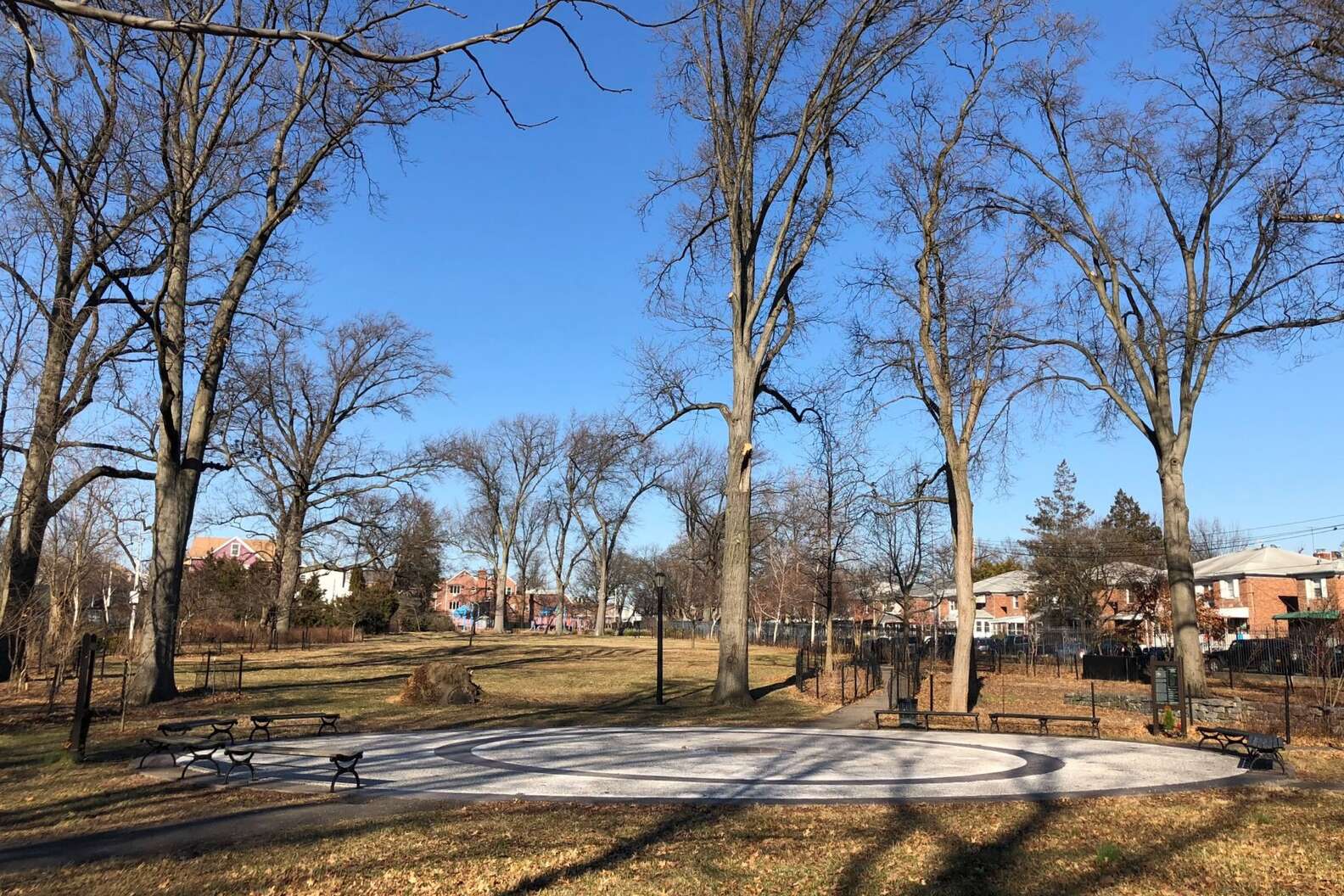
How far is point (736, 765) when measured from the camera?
1251 cm

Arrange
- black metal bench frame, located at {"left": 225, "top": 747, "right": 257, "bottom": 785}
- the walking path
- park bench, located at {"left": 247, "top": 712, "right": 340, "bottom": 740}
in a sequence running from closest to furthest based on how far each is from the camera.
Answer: the walking path, black metal bench frame, located at {"left": 225, "top": 747, "right": 257, "bottom": 785}, park bench, located at {"left": 247, "top": 712, "right": 340, "bottom": 740}

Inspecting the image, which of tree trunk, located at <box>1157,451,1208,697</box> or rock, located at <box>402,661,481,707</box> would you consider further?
tree trunk, located at <box>1157,451,1208,697</box>

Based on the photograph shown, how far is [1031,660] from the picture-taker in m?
36.2

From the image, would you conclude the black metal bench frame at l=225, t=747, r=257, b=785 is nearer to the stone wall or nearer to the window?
the stone wall

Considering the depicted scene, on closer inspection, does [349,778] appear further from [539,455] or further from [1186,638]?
[539,455]

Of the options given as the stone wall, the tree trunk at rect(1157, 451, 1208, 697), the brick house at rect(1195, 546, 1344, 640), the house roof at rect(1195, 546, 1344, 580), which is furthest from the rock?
the house roof at rect(1195, 546, 1344, 580)

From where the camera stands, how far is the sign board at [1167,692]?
687 inches

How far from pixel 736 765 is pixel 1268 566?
177 feet

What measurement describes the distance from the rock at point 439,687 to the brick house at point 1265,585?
4494 cm

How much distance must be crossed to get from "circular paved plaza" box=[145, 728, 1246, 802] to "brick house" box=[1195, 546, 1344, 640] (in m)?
43.7

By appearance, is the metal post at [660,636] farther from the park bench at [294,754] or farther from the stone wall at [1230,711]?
the stone wall at [1230,711]

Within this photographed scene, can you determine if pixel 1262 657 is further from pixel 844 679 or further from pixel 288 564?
pixel 288 564

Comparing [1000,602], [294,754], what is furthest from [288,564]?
[1000,602]

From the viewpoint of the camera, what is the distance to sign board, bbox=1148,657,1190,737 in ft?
57.3
